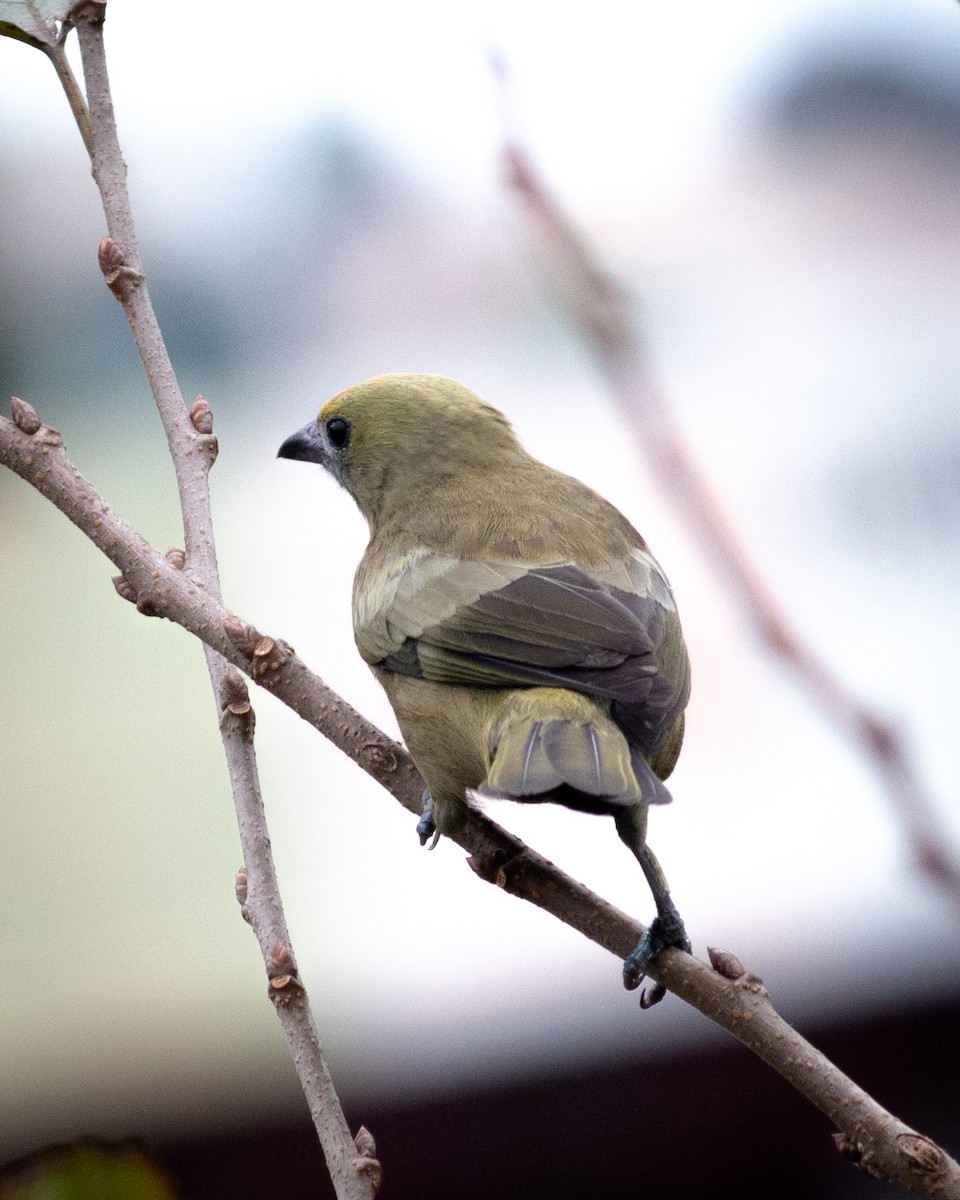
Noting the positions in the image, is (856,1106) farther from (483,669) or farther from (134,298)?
(134,298)

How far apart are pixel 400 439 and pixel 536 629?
1.05 metres

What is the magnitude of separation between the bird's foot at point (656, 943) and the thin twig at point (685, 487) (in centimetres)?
46

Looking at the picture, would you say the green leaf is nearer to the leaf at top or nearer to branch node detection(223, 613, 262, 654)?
branch node detection(223, 613, 262, 654)

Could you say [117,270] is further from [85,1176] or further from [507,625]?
[85,1176]

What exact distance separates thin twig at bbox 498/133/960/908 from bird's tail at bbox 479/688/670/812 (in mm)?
305

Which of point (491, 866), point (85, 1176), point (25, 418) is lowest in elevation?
point (85, 1176)

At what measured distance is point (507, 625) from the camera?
273cm

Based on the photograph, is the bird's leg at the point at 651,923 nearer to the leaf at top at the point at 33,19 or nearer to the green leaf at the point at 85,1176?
the green leaf at the point at 85,1176

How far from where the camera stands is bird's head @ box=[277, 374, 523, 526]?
355cm

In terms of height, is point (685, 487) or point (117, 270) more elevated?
point (117, 270)

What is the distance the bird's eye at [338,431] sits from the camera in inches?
147

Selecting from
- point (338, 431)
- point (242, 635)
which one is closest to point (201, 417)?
point (242, 635)

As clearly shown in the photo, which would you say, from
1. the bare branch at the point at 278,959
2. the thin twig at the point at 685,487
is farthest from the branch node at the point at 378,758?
the thin twig at the point at 685,487

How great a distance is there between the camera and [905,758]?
6.66ft
